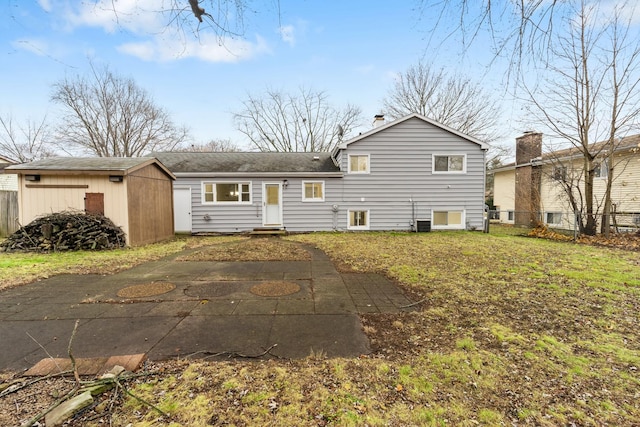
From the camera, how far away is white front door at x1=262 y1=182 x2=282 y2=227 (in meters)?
12.2

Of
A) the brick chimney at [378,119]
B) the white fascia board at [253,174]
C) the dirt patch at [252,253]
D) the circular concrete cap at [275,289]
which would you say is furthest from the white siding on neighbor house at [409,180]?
the circular concrete cap at [275,289]

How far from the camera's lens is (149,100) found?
2450cm

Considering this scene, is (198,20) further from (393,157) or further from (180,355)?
(393,157)

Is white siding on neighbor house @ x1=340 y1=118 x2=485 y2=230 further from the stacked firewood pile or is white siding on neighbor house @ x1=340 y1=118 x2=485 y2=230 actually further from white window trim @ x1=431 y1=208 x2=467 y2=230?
the stacked firewood pile

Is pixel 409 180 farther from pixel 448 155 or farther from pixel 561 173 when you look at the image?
pixel 561 173

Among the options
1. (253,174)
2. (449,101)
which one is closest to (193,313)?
(253,174)

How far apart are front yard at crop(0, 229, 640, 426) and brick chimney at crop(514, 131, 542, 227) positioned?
41.6 ft

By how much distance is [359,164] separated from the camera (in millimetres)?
12398

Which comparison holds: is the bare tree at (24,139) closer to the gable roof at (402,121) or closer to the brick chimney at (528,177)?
the gable roof at (402,121)

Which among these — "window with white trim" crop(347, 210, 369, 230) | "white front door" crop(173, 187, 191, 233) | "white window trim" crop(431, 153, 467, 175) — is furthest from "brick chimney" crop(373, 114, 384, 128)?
"white front door" crop(173, 187, 191, 233)

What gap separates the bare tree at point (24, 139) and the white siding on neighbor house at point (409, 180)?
90.3ft

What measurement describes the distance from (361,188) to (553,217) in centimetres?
1089

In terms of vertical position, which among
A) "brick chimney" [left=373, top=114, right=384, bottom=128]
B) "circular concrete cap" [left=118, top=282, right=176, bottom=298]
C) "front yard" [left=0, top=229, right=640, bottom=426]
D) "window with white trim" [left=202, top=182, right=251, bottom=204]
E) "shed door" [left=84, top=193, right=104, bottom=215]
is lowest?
"front yard" [left=0, top=229, right=640, bottom=426]

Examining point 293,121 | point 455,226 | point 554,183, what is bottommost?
point 455,226
